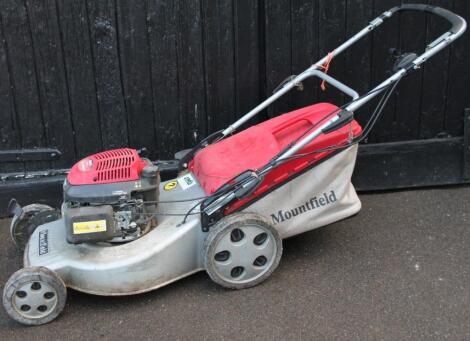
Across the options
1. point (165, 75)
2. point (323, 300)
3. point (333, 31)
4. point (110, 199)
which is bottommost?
point (323, 300)

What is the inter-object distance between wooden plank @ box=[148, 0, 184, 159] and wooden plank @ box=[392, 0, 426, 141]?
142cm

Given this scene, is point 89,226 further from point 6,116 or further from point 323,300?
point 6,116

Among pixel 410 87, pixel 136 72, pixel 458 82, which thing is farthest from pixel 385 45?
pixel 136 72

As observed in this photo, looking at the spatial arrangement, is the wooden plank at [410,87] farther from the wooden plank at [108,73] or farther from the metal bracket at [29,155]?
the metal bracket at [29,155]

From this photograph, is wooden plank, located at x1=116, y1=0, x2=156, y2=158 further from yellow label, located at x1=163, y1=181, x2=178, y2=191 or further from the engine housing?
the engine housing

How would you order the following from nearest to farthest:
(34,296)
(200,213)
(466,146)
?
(34,296) → (200,213) → (466,146)

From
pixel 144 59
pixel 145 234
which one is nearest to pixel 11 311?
pixel 145 234

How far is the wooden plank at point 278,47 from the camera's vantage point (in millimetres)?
4141

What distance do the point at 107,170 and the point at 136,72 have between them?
105 centimetres

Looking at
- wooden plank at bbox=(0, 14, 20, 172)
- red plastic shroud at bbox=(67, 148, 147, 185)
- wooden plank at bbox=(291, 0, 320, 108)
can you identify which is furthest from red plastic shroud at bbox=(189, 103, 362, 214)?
wooden plank at bbox=(0, 14, 20, 172)

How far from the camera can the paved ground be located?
10.2ft

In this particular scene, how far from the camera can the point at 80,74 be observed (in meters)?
4.11

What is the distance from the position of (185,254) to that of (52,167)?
4.66 feet

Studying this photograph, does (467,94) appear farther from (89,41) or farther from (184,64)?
(89,41)
